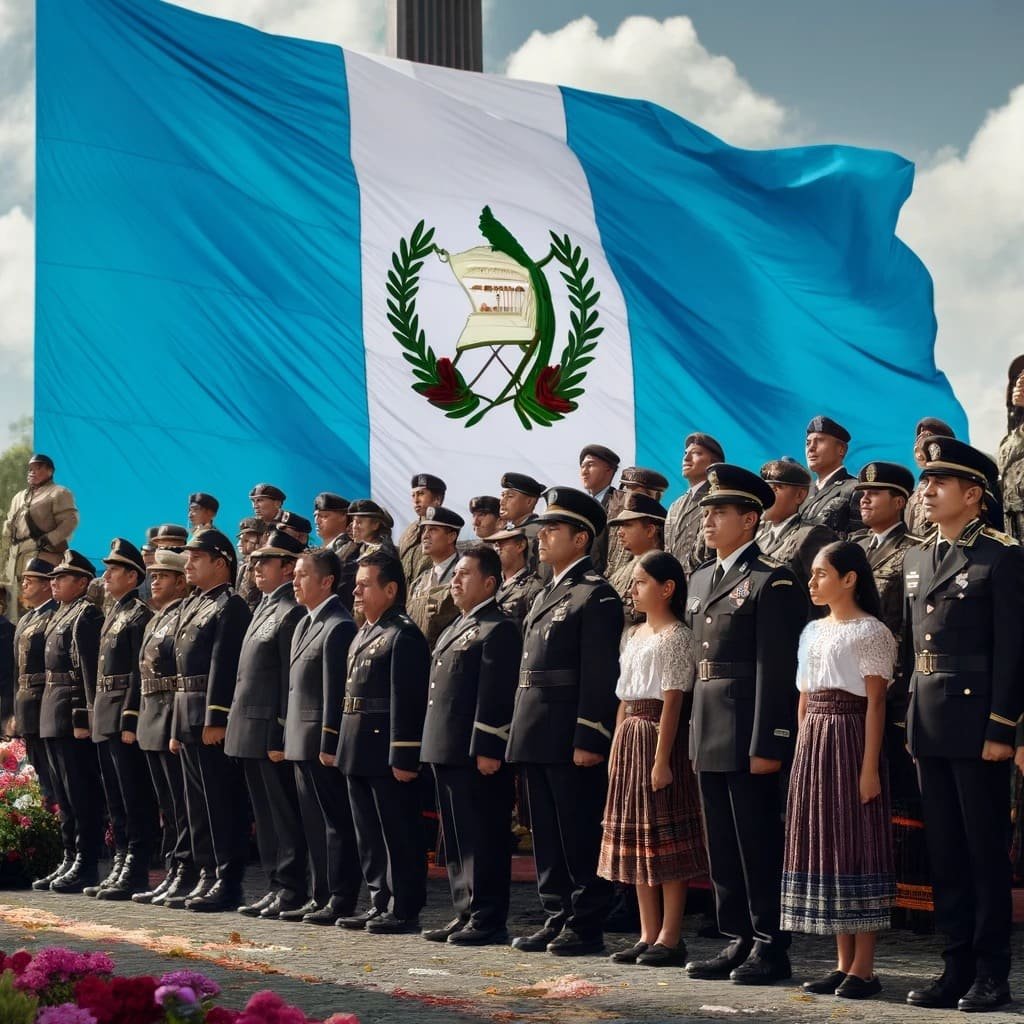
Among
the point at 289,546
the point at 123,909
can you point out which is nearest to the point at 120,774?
the point at 123,909

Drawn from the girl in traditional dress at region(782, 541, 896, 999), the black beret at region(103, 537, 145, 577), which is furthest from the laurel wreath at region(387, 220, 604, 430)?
the girl in traditional dress at region(782, 541, 896, 999)

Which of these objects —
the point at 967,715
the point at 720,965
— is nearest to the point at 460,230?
the point at 720,965

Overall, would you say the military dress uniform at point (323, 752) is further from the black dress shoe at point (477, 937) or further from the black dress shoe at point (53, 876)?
the black dress shoe at point (53, 876)

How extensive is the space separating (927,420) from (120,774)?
514 cm

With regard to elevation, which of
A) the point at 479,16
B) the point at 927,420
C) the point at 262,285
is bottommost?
the point at 927,420

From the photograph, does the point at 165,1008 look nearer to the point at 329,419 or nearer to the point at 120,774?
the point at 120,774

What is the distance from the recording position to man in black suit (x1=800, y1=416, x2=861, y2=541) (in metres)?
9.62

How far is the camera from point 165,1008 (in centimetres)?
417

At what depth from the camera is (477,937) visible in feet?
28.6

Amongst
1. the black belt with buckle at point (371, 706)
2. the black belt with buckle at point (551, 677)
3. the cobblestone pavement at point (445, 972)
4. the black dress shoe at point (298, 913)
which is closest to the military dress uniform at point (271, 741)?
the black dress shoe at point (298, 913)

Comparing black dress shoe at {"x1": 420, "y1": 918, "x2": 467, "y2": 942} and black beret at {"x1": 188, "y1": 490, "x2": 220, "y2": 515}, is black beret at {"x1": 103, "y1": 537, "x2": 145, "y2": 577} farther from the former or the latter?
black dress shoe at {"x1": 420, "y1": 918, "x2": 467, "y2": 942}

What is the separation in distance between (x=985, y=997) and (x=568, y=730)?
238cm

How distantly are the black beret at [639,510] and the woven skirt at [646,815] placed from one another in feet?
3.20

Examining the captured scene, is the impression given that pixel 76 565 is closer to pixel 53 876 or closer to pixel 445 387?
pixel 53 876
